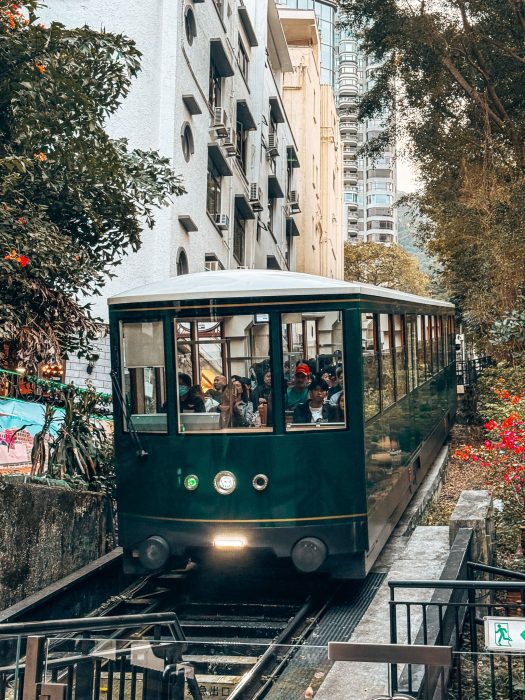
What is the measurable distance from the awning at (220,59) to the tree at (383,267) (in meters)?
43.3

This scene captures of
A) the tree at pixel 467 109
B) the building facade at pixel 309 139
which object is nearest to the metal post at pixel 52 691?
the tree at pixel 467 109

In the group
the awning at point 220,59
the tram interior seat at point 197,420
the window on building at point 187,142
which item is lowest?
the tram interior seat at point 197,420

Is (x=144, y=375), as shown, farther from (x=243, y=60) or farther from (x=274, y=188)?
(x=274, y=188)

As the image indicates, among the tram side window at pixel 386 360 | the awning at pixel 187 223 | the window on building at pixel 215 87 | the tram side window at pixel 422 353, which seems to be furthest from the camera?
the window on building at pixel 215 87

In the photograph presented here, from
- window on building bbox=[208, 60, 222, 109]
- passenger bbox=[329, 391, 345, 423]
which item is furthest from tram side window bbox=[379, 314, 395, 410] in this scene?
window on building bbox=[208, 60, 222, 109]

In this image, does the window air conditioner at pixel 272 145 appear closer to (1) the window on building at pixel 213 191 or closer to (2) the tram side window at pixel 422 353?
(1) the window on building at pixel 213 191

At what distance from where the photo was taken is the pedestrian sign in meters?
4.89

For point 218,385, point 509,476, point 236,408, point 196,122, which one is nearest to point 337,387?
point 236,408

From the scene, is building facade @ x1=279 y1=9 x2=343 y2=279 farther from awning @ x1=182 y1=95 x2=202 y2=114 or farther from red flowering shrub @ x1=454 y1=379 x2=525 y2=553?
red flowering shrub @ x1=454 y1=379 x2=525 y2=553

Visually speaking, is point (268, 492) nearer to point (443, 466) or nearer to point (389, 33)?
point (443, 466)

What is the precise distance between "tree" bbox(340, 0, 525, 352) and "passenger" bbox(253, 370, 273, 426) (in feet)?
36.7

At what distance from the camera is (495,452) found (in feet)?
37.9

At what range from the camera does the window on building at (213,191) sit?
22953mm

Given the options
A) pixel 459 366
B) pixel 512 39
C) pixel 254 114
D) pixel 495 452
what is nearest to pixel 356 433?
pixel 495 452
